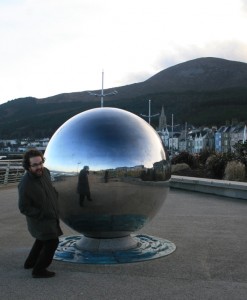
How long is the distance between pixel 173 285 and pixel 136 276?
1.79 feet

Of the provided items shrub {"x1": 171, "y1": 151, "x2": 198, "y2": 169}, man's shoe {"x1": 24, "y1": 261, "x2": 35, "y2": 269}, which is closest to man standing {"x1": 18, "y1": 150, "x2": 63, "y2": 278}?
man's shoe {"x1": 24, "y1": 261, "x2": 35, "y2": 269}

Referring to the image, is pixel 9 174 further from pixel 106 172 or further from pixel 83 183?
pixel 106 172

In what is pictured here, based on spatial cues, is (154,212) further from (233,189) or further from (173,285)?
(233,189)

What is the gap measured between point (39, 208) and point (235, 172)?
1193 cm

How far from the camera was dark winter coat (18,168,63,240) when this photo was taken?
5.89 meters

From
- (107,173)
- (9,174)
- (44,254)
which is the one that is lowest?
(44,254)

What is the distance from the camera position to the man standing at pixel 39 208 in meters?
5.89

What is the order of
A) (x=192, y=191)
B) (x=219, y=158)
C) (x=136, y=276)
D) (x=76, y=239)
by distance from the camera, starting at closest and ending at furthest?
(x=136, y=276)
(x=76, y=239)
(x=192, y=191)
(x=219, y=158)

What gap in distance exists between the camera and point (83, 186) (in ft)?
21.9

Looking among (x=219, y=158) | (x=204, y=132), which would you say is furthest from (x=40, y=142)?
(x=219, y=158)

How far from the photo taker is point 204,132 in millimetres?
142750

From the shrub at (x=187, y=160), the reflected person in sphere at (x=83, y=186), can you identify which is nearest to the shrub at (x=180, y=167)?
the shrub at (x=187, y=160)

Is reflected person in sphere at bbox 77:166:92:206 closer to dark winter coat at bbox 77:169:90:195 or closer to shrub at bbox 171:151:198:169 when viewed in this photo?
dark winter coat at bbox 77:169:90:195

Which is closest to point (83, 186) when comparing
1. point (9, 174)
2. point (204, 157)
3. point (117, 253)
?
point (117, 253)
